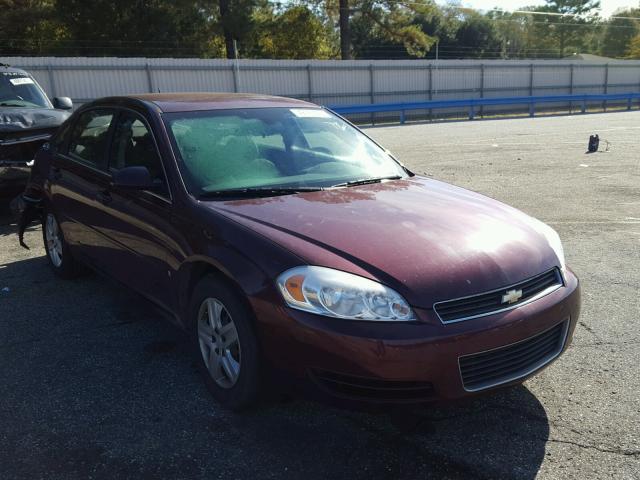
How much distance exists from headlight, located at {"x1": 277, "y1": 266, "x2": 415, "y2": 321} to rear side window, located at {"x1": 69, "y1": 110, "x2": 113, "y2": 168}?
2411mm

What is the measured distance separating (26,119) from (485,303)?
7.03m

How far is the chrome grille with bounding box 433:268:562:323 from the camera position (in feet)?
8.42

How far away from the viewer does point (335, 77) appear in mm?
30172

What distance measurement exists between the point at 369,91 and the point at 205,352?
2947 cm

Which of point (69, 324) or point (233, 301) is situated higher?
point (233, 301)

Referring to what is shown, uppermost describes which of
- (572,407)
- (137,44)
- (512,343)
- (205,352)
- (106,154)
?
(137,44)

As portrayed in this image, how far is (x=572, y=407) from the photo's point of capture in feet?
10.1

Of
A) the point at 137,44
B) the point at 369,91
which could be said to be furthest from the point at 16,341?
the point at 137,44

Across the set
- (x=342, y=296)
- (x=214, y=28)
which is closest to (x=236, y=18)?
(x=214, y=28)

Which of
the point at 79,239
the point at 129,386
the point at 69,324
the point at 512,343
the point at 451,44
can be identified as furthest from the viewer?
the point at 451,44

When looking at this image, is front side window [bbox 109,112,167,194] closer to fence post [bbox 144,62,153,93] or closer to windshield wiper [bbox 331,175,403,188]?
windshield wiper [bbox 331,175,403,188]

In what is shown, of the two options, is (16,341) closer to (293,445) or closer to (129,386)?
(129,386)

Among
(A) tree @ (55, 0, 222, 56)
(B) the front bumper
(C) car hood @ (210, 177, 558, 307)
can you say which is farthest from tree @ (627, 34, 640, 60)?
(B) the front bumper

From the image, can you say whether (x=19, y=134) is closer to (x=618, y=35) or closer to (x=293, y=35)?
(x=293, y=35)
